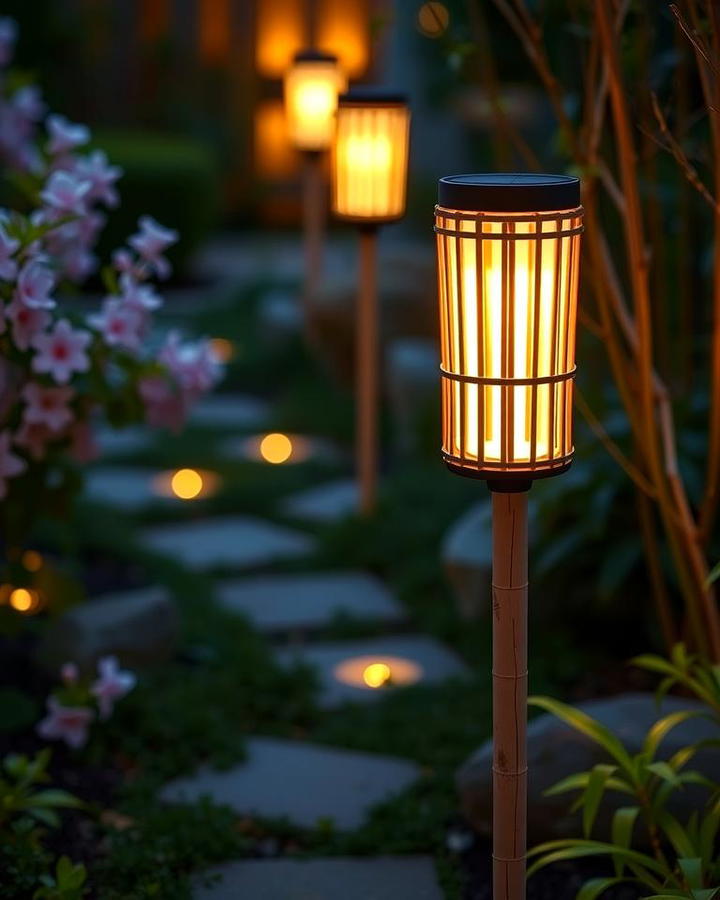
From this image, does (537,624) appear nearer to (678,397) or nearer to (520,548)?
(678,397)

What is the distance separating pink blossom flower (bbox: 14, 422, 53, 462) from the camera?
3148mm

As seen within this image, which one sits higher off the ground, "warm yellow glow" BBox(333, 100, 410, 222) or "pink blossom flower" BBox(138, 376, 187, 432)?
"warm yellow glow" BBox(333, 100, 410, 222)

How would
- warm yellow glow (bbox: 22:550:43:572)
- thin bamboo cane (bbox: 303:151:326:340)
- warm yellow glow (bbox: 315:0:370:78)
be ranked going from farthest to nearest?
warm yellow glow (bbox: 315:0:370:78) → thin bamboo cane (bbox: 303:151:326:340) → warm yellow glow (bbox: 22:550:43:572)

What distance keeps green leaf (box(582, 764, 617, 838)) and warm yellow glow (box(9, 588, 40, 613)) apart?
1.64m

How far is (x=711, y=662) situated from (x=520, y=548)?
3.57 ft

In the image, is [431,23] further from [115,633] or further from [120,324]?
[115,633]

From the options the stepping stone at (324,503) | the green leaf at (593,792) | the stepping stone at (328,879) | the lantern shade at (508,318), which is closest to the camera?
the lantern shade at (508,318)

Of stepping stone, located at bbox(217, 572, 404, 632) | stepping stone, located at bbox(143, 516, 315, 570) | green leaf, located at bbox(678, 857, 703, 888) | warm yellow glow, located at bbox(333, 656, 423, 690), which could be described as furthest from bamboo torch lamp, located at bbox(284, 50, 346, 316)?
green leaf, located at bbox(678, 857, 703, 888)

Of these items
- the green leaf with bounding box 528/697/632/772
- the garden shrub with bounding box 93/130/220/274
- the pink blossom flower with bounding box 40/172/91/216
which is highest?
the garden shrub with bounding box 93/130/220/274

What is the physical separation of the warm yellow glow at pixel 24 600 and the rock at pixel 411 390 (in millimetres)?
2238

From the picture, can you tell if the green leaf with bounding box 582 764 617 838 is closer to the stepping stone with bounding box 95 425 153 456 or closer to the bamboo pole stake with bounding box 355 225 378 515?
the bamboo pole stake with bounding box 355 225 378 515

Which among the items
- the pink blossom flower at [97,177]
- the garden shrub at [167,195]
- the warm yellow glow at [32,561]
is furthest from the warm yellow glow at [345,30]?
the pink blossom flower at [97,177]

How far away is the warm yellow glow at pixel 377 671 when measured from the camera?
3738mm

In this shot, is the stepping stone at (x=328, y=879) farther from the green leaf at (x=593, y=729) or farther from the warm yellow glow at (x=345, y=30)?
the warm yellow glow at (x=345, y=30)
